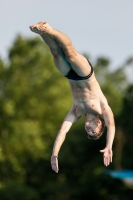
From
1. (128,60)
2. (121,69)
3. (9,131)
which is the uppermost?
(9,131)

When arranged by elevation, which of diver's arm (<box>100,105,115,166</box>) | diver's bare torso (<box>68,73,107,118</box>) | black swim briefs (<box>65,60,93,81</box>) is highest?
black swim briefs (<box>65,60,93,81</box>)

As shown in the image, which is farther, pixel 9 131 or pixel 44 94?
pixel 44 94

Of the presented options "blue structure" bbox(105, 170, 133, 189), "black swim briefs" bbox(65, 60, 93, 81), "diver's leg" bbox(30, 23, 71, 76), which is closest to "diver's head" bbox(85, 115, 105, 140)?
"black swim briefs" bbox(65, 60, 93, 81)

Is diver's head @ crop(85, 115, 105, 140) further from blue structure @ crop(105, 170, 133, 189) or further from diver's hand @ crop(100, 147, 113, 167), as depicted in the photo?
blue structure @ crop(105, 170, 133, 189)

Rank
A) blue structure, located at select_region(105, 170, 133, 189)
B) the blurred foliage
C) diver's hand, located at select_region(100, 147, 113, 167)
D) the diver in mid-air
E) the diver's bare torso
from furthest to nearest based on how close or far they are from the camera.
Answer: the blurred foliage
blue structure, located at select_region(105, 170, 133, 189)
the diver's bare torso
the diver in mid-air
diver's hand, located at select_region(100, 147, 113, 167)

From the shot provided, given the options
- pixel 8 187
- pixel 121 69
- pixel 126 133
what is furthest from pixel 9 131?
pixel 121 69

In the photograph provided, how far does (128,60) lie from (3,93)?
654 inches

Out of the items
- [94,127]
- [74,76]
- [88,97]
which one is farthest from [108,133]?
[74,76]

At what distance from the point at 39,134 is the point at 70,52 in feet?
90.3

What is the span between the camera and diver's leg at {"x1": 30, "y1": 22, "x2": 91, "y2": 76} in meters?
10.9

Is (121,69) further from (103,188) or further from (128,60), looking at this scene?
(103,188)

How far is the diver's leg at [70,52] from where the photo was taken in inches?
429

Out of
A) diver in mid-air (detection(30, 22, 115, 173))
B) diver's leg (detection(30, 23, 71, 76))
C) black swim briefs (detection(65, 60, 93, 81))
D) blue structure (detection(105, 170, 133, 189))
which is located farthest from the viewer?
blue structure (detection(105, 170, 133, 189))

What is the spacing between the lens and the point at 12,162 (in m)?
36.2
